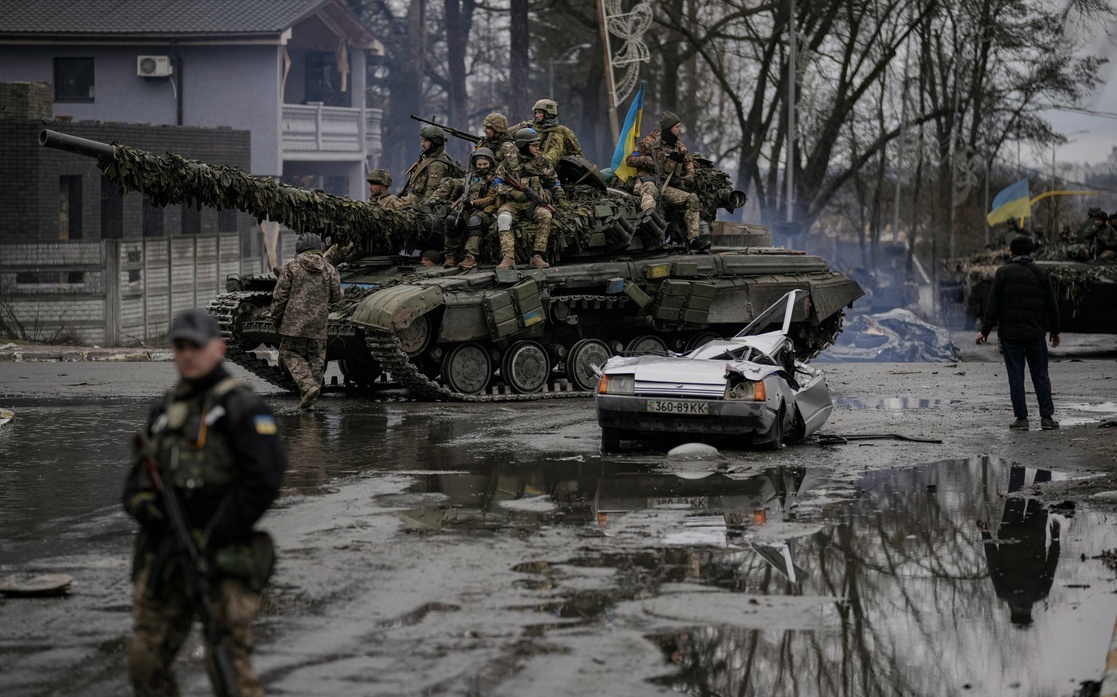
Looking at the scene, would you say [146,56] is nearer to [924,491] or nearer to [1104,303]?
[1104,303]

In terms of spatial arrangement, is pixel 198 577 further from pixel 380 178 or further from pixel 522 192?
pixel 380 178

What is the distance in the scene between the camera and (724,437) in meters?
13.7

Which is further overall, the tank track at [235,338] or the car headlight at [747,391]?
the tank track at [235,338]

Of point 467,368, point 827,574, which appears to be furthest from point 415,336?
point 827,574

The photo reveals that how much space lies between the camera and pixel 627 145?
73.6 ft

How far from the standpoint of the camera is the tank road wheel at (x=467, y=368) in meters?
18.0

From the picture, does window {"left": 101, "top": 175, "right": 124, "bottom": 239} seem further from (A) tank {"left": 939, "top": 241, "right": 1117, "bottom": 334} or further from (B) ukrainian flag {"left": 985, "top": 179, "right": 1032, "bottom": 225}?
(B) ukrainian flag {"left": 985, "top": 179, "right": 1032, "bottom": 225}

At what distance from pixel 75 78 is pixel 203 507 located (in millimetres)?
39249

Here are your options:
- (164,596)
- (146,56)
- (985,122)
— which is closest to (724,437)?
(164,596)

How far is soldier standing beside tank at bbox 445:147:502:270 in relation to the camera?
1870cm

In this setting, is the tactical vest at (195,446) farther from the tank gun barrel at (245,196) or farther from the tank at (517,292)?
the tank at (517,292)

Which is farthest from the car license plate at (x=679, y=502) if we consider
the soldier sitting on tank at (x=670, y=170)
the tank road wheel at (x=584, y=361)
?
the soldier sitting on tank at (x=670, y=170)

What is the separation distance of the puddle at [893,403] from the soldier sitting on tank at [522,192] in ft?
12.4

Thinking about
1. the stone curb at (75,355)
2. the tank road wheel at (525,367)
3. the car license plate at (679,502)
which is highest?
the tank road wheel at (525,367)
